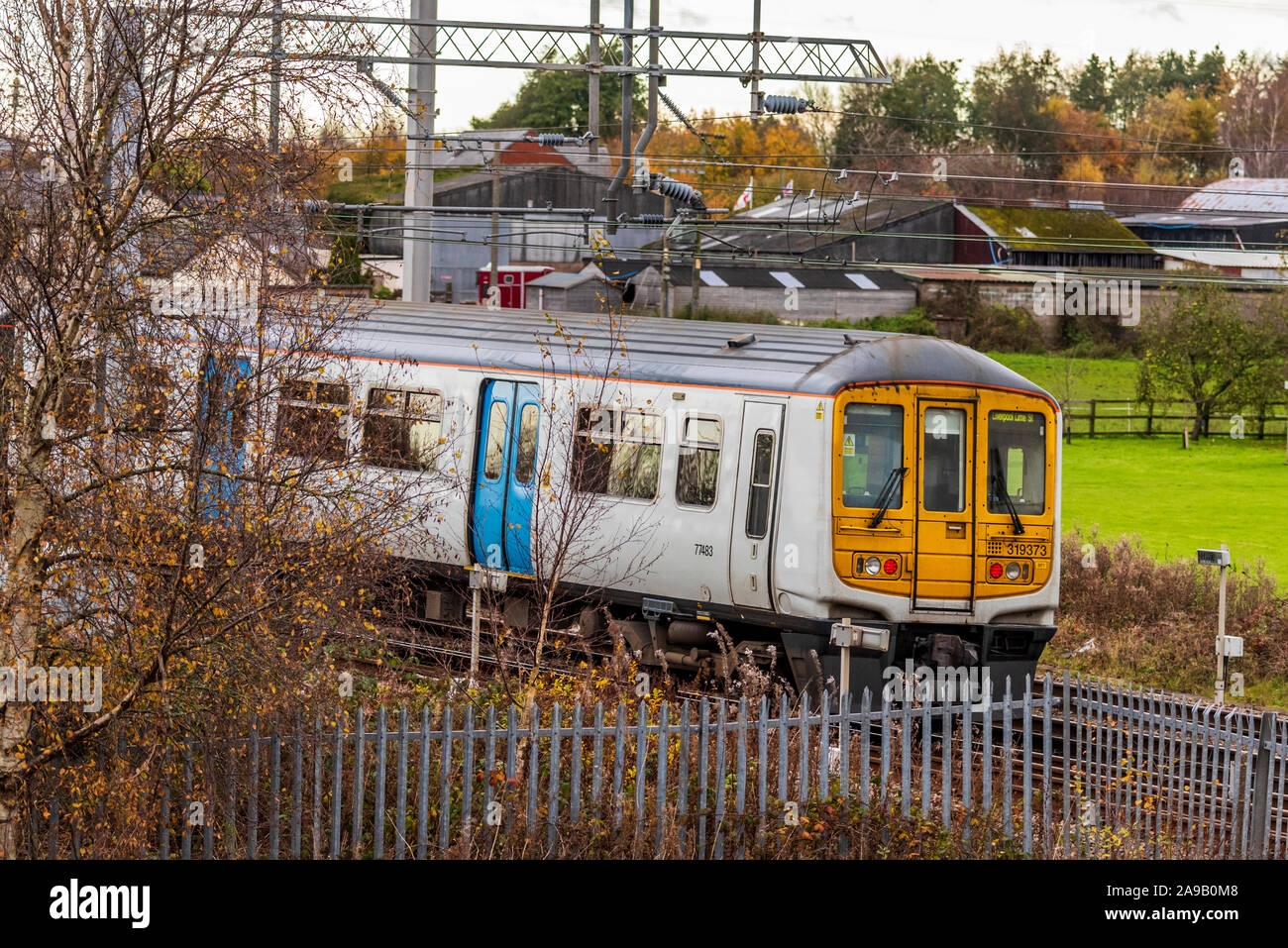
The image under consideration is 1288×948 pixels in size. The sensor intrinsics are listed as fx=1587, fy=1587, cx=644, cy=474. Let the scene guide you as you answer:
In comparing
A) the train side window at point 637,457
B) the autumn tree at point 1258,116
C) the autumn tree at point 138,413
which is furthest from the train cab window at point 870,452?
the autumn tree at point 1258,116

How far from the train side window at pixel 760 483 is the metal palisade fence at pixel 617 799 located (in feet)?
8.48

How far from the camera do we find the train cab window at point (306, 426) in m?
8.64

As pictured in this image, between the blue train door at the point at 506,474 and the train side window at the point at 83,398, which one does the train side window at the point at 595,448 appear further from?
the train side window at the point at 83,398

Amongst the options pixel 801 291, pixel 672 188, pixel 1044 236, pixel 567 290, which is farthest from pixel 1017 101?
pixel 672 188

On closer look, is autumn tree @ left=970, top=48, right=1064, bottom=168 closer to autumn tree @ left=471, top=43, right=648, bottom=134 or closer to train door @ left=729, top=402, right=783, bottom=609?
autumn tree @ left=471, top=43, right=648, bottom=134

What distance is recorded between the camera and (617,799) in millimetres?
9211

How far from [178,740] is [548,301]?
119 ft

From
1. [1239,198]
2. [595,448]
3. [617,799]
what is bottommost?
[617,799]

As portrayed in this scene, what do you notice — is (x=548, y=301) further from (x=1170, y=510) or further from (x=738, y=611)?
(x=738, y=611)

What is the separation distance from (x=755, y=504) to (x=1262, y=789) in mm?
4864

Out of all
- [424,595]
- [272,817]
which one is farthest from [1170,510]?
[272,817]

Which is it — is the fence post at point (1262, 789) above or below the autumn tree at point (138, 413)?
below

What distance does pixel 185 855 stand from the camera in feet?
27.9

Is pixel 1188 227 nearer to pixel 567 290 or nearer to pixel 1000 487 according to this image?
pixel 567 290
